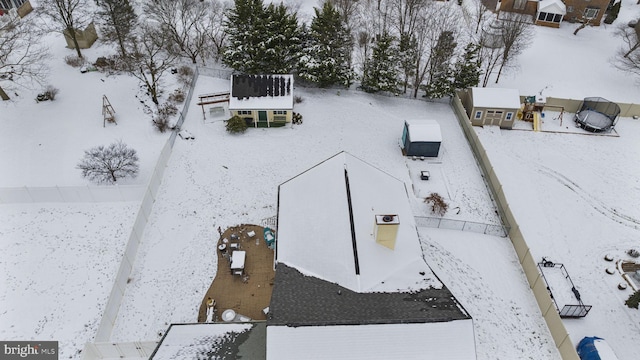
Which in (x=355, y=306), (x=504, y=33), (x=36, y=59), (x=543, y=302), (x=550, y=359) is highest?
(x=504, y=33)

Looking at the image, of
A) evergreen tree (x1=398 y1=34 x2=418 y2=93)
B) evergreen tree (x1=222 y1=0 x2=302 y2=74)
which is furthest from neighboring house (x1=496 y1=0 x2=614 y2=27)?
evergreen tree (x1=222 y1=0 x2=302 y2=74)

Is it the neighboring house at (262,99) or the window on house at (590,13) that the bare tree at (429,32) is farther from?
the window on house at (590,13)

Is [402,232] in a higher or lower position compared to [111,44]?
lower

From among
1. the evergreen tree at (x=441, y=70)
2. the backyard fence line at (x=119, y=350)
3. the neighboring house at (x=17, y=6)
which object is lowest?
the backyard fence line at (x=119, y=350)

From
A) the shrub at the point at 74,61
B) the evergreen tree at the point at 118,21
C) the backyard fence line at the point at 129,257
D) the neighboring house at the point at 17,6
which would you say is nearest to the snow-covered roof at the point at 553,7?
the backyard fence line at the point at 129,257

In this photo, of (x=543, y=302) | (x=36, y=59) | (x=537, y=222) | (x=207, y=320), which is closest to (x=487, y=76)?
(x=537, y=222)

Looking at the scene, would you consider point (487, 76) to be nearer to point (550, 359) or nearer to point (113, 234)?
point (550, 359)

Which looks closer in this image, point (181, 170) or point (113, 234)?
point (113, 234)

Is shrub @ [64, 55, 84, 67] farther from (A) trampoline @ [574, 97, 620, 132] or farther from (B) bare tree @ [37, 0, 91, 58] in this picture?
(A) trampoline @ [574, 97, 620, 132]
